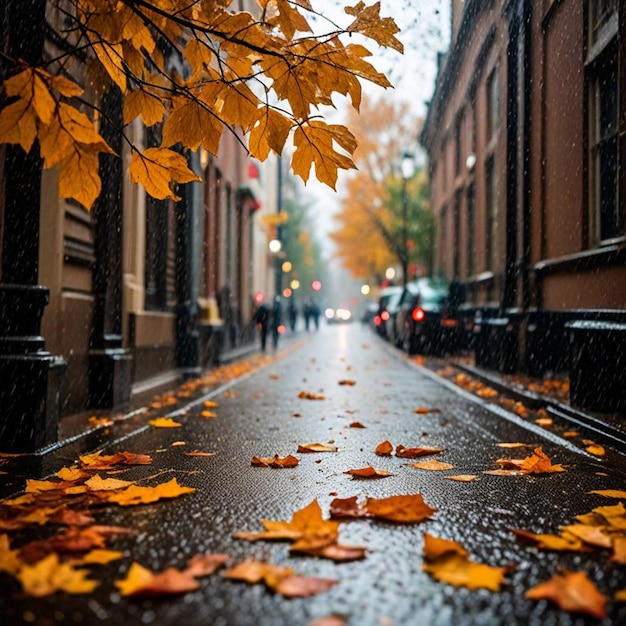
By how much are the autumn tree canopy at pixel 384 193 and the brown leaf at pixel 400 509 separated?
35.0 metres

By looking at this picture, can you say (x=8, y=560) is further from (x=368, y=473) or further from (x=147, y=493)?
(x=368, y=473)

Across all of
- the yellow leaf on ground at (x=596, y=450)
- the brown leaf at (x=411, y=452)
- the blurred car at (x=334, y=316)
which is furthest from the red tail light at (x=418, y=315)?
the blurred car at (x=334, y=316)

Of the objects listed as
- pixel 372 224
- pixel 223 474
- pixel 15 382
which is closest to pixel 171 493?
pixel 223 474

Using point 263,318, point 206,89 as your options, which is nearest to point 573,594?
point 206,89

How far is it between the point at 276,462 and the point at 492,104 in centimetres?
1515

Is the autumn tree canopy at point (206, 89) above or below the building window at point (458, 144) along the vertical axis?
below

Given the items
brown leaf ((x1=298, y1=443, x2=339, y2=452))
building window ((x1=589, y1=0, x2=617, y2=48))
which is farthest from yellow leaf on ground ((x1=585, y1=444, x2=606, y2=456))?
building window ((x1=589, y1=0, x2=617, y2=48))

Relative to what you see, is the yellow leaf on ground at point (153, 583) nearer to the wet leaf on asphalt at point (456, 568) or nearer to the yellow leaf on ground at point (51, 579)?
the yellow leaf on ground at point (51, 579)

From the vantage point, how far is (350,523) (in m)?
3.60

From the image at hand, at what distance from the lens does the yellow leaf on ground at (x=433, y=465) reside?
5053 mm

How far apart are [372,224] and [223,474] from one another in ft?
142

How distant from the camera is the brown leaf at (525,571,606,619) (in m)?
2.50

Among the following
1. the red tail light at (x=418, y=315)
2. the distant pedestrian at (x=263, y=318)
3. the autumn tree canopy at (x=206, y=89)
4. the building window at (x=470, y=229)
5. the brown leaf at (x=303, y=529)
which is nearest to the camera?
the brown leaf at (x=303, y=529)

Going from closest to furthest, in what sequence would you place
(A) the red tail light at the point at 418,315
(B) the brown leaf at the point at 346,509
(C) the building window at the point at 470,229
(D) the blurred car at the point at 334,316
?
(B) the brown leaf at the point at 346,509, (A) the red tail light at the point at 418,315, (C) the building window at the point at 470,229, (D) the blurred car at the point at 334,316
